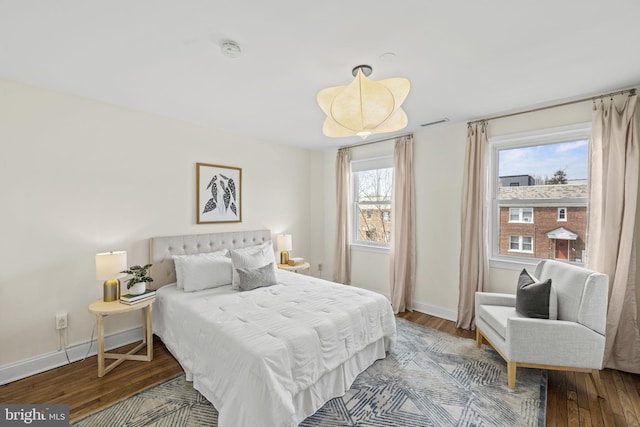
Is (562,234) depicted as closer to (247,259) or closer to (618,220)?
(618,220)

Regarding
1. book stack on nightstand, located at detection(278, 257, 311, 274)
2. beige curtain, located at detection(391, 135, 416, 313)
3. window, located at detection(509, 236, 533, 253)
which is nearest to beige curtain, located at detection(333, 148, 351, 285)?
book stack on nightstand, located at detection(278, 257, 311, 274)

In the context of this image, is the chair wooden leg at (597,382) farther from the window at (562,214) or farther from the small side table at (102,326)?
the small side table at (102,326)

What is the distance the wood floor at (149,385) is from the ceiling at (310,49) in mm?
A: 2556

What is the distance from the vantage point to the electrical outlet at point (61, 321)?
2467 millimetres

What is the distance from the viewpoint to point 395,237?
3953mm

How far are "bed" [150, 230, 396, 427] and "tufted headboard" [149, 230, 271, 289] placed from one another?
1cm

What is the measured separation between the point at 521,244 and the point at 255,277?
3.09 meters

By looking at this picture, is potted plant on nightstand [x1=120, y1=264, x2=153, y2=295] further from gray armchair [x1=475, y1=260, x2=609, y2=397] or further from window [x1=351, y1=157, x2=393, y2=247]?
gray armchair [x1=475, y1=260, x2=609, y2=397]

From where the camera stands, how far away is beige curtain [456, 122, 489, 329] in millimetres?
3167

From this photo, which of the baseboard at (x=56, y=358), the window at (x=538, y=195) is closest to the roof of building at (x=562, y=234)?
the window at (x=538, y=195)

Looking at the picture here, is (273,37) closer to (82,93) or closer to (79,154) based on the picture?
(82,93)

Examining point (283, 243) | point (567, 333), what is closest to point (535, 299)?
point (567, 333)

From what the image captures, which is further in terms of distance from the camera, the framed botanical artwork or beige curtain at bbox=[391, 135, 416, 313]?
beige curtain at bbox=[391, 135, 416, 313]

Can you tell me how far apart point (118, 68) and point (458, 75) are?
2711 mm
